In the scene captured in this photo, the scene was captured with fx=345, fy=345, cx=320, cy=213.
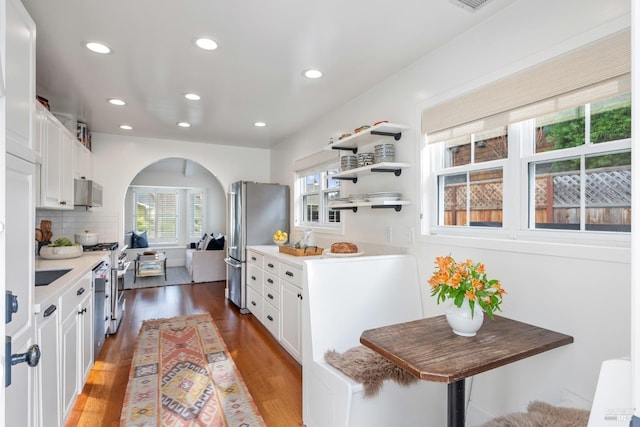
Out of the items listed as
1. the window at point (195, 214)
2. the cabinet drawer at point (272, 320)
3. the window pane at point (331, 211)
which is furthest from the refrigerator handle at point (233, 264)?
the window at point (195, 214)

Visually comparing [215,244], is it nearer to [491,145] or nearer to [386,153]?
[386,153]

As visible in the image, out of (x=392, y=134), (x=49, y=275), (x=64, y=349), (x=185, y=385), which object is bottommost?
(x=185, y=385)

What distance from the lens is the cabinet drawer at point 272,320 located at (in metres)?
3.32

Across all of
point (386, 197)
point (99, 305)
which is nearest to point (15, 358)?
point (386, 197)

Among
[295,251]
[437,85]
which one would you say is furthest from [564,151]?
[295,251]

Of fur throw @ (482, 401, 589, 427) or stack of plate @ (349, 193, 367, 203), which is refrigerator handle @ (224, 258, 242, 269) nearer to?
stack of plate @ (349, 193, 367, 203)

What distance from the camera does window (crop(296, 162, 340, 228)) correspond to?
388 centimetres

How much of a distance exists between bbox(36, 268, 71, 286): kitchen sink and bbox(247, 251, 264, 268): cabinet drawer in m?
1.81

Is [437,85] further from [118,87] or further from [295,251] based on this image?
[118,87]

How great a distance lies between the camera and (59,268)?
2484 millimetres

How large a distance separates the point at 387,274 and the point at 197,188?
6.93 metres

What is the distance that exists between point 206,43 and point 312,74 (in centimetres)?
82

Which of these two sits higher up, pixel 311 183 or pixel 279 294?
pixel 311 183

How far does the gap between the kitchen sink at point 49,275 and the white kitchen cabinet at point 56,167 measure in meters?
0.50
